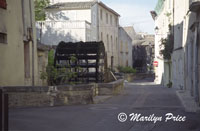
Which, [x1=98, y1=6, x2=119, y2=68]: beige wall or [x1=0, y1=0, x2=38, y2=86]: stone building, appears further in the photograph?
[x1=98, y1=6, x2=119, y2=68]: beige wall

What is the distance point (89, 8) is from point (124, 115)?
25672 millimetres

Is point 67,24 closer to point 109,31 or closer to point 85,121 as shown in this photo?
point 109,31

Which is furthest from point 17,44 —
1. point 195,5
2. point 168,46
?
point 168,46

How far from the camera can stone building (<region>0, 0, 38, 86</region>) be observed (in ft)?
47.5

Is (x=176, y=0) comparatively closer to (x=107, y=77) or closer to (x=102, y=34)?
(x=107, y=77)

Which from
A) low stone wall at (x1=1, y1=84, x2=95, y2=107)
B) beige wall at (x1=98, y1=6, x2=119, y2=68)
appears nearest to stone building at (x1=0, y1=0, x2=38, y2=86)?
low stone wall at (x1=1, y1=84, x2=95, y2=107)

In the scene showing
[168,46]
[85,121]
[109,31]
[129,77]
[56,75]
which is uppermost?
[109,31]

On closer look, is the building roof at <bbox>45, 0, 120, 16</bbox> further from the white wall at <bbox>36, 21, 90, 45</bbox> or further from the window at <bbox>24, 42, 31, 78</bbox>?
the window at <bbox>24, 42, 31, 78</bbox>

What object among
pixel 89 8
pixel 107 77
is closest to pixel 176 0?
pixel 107 77

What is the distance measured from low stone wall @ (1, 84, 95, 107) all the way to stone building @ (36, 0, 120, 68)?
1961 centimetres

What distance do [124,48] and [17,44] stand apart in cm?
3765

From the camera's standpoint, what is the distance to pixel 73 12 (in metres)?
35.9

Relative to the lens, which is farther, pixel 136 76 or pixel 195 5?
pixel 136 76

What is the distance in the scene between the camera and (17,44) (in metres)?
15.8
